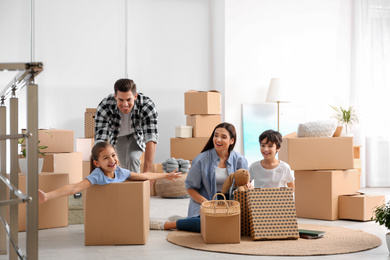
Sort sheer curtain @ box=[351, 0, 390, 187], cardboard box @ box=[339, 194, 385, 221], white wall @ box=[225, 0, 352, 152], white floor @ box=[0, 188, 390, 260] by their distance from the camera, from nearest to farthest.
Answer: white floor @ box=[0, 188, 390, 260] → cardboard box @ box=[339, 194, 385, 221] → white wall @ box=[225, 0, 352, 152] → sheer curtain @ box=[351, 0, 390, 187]

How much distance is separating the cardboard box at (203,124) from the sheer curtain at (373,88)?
6.62 feet

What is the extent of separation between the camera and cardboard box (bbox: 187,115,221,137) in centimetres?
598

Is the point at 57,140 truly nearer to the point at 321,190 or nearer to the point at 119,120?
the point at 119,120

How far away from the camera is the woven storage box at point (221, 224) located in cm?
296

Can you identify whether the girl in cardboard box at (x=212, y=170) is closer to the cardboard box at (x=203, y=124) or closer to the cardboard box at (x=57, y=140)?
the cardboard box at (x=57, y=140)

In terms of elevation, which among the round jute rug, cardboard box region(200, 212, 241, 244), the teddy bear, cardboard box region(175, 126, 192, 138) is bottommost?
the round jute rug

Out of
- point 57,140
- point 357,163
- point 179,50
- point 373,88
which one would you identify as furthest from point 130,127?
point 373,88

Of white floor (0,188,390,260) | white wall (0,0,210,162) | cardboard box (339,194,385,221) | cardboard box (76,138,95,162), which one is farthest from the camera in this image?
white wall (0,0,210,162)

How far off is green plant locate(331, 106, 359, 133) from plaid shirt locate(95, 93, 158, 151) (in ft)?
12.0

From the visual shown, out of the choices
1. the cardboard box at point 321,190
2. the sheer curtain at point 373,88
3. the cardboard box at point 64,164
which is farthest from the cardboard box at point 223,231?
the sheer curtain at point 373,88

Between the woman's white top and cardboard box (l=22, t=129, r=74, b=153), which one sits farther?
cardboard box (l=22, t=129, r=74, b=153)

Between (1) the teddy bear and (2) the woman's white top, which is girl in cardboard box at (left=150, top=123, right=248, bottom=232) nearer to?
(2) the woman's white top

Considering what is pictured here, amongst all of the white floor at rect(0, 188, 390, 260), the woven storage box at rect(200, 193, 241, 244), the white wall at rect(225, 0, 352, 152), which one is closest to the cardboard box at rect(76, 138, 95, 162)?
the white wall at rect(225, 0, 352, 152)

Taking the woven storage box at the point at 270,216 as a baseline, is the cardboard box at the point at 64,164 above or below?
above
